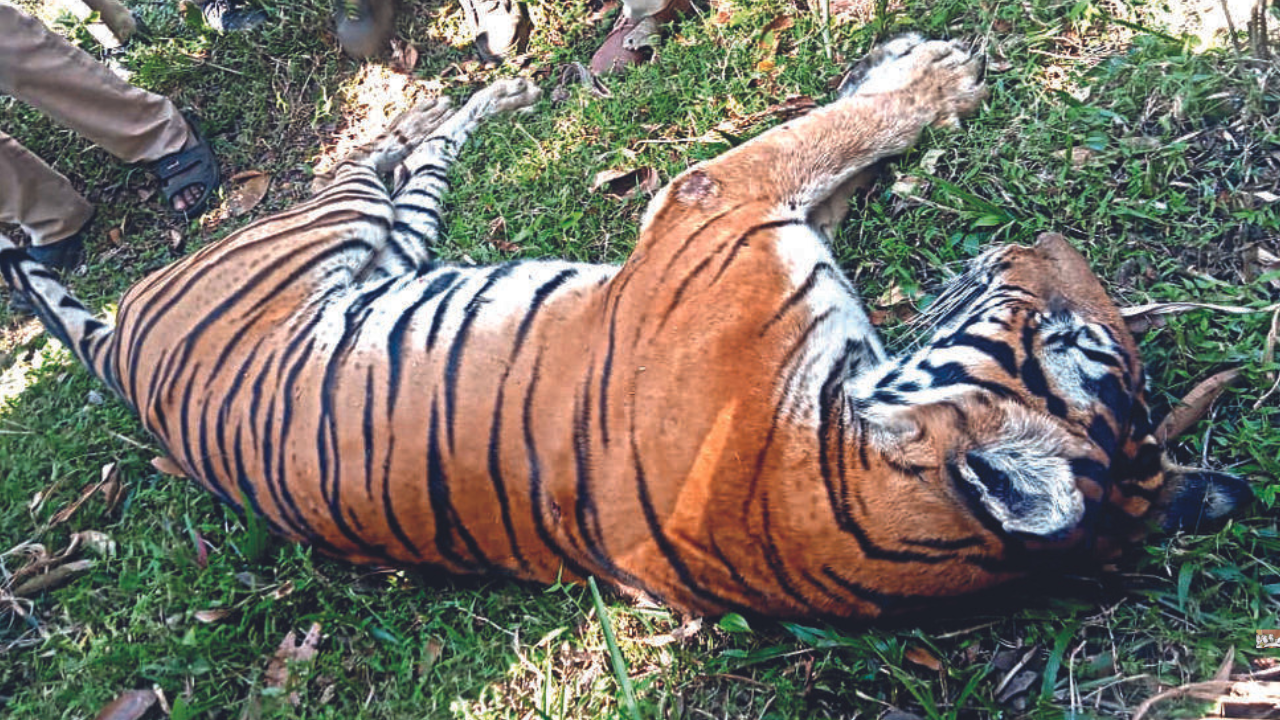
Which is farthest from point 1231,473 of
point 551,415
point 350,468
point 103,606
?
point 103,606

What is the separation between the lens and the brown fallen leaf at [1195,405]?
268cm

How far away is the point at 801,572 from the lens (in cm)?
250

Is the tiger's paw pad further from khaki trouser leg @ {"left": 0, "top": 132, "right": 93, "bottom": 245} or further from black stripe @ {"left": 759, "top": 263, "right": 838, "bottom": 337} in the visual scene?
khaki trouser leg @ {"left": 0, "top": 132, "right": 93, "bottom": 245}

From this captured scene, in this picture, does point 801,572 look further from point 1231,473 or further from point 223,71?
point 223,71

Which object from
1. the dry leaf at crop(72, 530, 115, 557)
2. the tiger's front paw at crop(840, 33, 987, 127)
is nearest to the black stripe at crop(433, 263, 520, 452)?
the tiger's front paw at crop(840, 33, 987, 127)

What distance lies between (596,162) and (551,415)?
1480mm

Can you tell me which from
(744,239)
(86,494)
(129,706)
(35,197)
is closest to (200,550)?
(129,706)

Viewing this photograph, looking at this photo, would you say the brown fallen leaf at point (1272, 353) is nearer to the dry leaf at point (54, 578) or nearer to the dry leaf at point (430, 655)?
the dry leaf at point (430, 655)

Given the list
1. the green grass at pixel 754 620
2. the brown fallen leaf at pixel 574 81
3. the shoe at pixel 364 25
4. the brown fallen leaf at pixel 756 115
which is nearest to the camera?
the green grass at pixel 754 620

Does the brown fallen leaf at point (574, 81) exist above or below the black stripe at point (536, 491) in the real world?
above

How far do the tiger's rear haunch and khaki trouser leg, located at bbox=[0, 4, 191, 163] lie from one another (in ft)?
5.63

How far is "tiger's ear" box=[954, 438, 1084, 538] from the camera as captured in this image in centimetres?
221

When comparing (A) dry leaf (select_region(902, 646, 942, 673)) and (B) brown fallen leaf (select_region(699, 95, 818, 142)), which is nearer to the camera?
(A) dry leaf (select_region(902, 646, 942, 673))

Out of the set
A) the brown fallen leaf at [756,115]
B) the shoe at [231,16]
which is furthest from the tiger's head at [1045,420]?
the shoe at [231,16]
